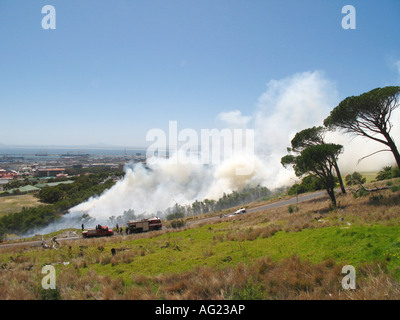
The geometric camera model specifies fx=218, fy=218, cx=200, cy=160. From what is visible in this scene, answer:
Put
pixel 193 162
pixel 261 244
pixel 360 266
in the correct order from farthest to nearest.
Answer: pixel 193 162
pixel 261 244
pixel 360 266

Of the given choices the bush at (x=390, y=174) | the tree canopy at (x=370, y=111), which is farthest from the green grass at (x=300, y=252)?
the bush at (x=390, y=174)

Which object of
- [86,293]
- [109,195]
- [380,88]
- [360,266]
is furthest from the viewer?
[109,195]

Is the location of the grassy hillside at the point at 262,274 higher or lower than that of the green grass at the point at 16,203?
higher

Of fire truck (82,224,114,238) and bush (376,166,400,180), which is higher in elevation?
bush (376,166,400,180)

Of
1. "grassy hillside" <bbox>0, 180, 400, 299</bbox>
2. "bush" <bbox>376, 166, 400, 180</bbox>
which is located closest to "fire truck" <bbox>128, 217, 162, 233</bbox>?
"grassy hillside" <bbox>0, 180, 400, 299</bbox>

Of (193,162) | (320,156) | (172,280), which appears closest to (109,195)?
(193,162)

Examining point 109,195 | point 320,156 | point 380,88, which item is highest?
point 380,88

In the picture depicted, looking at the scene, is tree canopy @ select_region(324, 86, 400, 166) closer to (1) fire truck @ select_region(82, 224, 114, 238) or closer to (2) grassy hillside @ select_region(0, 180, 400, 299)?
(2) grassy hillside @ select_region(0, 180, 400, 299)

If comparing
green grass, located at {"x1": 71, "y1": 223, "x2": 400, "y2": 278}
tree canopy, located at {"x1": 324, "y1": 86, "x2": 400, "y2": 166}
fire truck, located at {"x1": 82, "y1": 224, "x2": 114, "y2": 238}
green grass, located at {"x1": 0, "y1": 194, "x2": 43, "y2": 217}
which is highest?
tree canopy, located at {"x1": 324, "y1": 86, "x2": 400, "y2": 166}

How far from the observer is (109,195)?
290 feet

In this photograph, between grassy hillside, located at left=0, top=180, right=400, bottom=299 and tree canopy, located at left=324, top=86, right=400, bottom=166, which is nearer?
grassy hillside, located at left=0, top=180, right=400, bottom=299

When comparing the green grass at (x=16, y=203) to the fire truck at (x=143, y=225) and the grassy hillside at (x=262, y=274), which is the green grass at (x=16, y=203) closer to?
the fire truck at (x=143, y=225)
